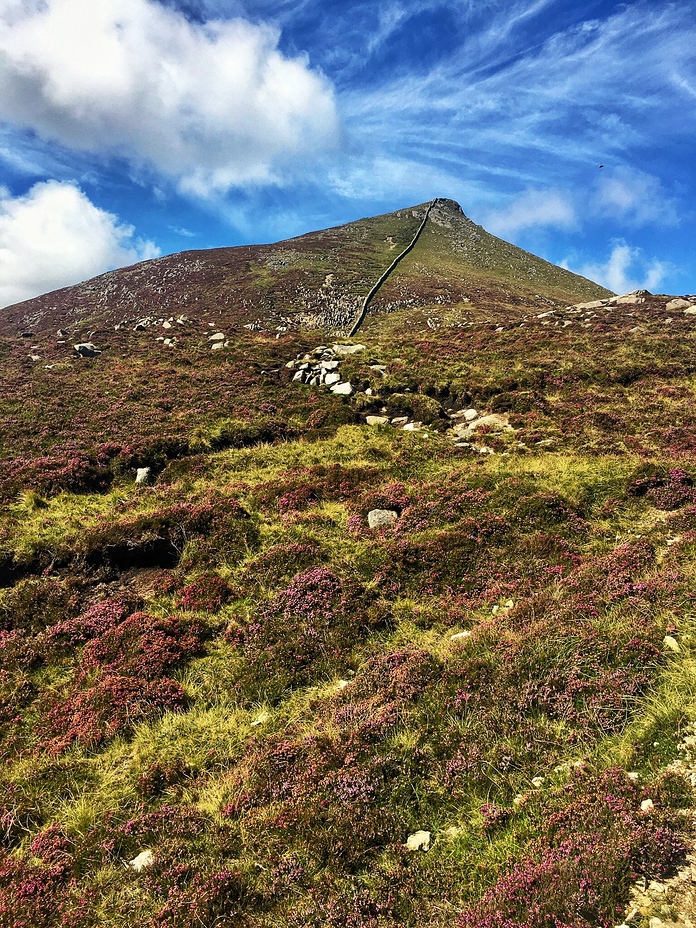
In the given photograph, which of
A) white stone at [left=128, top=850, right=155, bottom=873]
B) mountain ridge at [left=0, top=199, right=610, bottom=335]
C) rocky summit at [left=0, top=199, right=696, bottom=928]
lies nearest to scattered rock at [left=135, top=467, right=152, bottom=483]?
rocky summit at [left=0, top=199, right=696, bottom=928]

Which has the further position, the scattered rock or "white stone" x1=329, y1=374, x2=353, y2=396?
"white stone" x1=329, y1=374, x2=353, y2=396

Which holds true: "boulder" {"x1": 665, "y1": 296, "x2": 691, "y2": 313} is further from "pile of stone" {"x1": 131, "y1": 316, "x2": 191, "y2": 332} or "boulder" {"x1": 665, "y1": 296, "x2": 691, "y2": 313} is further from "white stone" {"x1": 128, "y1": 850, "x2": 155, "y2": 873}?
"white stone" {"x1": 128, "y1": 850, "x2": 155, "y2": 873}

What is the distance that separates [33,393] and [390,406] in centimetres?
1986

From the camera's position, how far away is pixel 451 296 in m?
73.3

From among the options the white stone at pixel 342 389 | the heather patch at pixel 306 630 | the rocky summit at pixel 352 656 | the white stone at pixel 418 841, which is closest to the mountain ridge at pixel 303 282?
the white stone at pixel 342 389

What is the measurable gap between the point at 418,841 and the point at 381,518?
8698 millimetres

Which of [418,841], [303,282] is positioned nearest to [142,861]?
[418,841]

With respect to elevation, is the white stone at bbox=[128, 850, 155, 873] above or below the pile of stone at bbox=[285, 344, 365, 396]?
below

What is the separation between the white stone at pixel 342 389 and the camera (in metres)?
25.2

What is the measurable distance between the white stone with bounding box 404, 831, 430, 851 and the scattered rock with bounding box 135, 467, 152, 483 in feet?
50.0

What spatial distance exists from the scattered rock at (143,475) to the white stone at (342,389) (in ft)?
36.7

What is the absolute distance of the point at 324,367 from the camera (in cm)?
2816

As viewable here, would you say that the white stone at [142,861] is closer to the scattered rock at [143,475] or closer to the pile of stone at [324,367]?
the scattered rock at [143,475]

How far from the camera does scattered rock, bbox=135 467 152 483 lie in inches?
692
